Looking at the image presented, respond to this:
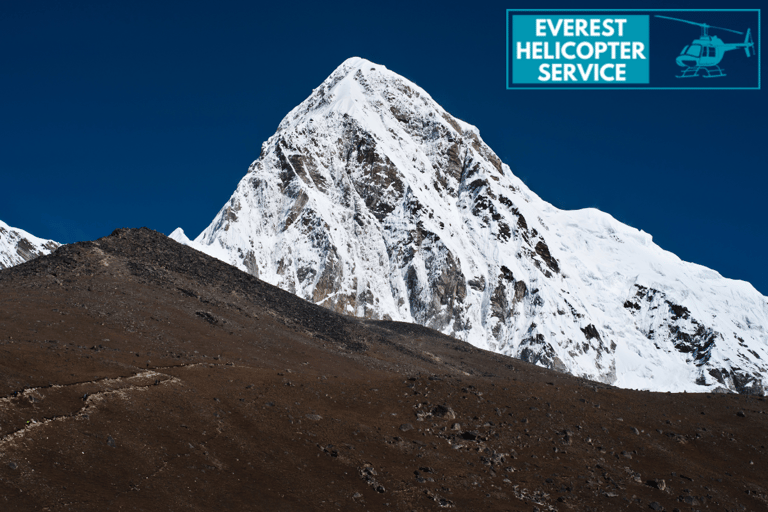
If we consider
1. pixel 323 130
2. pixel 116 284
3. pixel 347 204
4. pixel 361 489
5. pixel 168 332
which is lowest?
pixel 361 489

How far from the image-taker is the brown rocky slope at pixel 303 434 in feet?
64.6

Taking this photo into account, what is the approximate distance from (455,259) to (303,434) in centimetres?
11966

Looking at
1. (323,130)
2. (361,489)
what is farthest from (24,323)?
(323,130)

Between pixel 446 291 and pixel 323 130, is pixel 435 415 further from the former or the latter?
pixel 323 130

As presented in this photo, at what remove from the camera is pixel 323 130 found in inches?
6255

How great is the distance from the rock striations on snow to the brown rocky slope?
93794 mm

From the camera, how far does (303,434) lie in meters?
24.7

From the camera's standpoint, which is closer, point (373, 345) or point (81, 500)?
point (81, 500)

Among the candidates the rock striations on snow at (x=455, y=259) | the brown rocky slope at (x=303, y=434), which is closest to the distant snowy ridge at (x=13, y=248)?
the rock striations on snow at (x=455, y=259)

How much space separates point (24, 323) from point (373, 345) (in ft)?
97.9

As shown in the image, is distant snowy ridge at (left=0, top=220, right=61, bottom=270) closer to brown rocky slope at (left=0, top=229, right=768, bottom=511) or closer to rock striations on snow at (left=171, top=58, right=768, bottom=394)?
rock striations on snow at (left=171, top=58, right=768, bottom=394)

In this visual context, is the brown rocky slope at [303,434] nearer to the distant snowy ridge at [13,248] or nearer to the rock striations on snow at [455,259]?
the rock striations on snow at [455,259]

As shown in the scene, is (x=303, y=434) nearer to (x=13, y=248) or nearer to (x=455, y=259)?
(x=455, y=259)

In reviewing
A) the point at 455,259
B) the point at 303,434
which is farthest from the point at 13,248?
the point at 303,434
